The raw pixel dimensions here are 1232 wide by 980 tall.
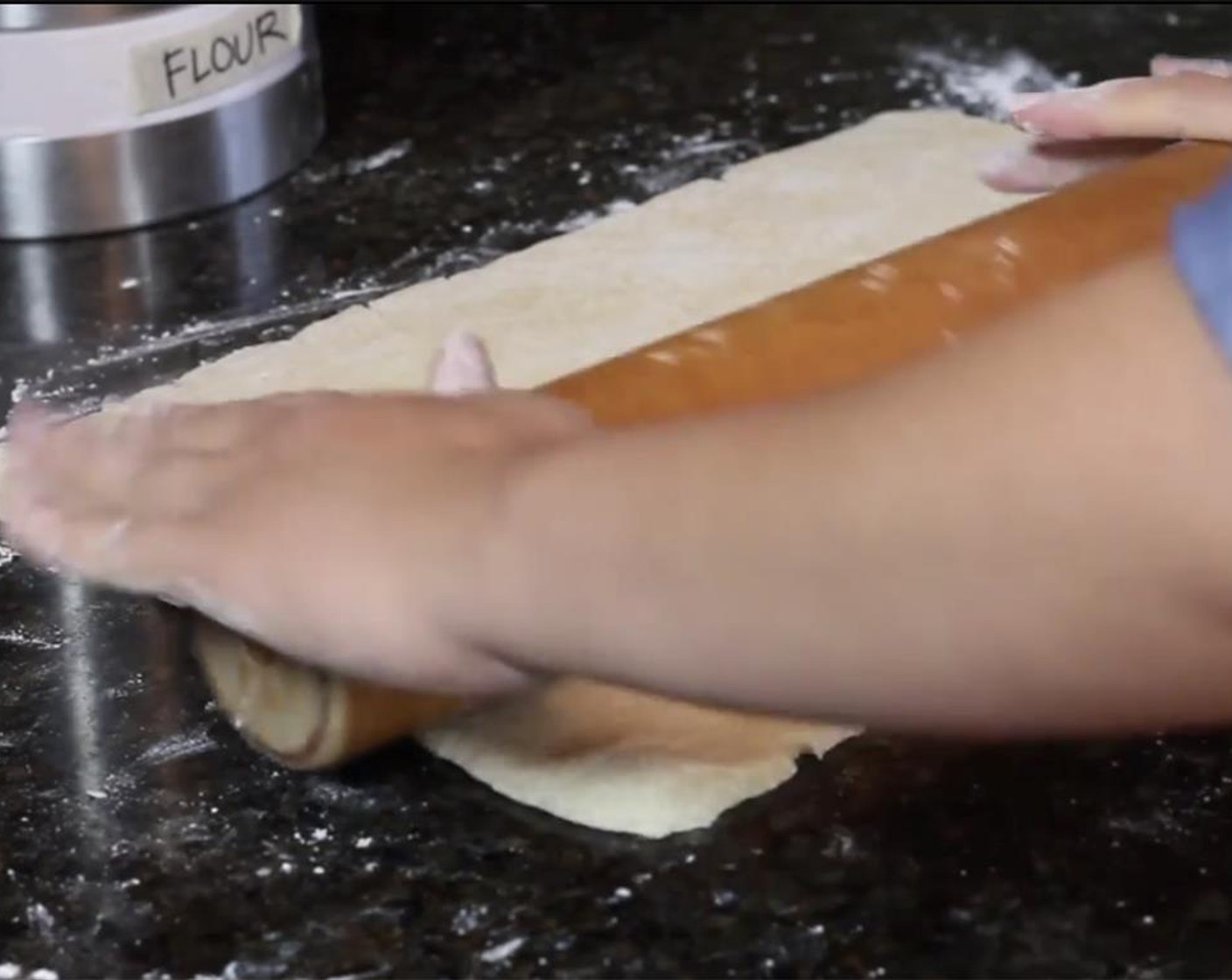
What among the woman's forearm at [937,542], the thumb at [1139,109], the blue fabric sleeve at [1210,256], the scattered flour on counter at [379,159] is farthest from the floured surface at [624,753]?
the scattered flour on counter at [379,159]

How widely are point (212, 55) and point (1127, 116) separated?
54 centimetres

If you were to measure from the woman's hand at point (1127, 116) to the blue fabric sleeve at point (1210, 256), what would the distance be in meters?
0.40

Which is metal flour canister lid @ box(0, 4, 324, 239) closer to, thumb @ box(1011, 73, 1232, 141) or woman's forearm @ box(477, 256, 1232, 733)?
thumb @ box(1011, 73, 1232, 141)

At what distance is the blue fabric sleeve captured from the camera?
0.59 meters

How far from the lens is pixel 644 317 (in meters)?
1.14

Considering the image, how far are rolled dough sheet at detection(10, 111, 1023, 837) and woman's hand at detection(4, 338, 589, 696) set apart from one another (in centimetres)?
10

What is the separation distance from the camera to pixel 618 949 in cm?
72

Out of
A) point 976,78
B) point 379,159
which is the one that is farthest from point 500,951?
point 976,78

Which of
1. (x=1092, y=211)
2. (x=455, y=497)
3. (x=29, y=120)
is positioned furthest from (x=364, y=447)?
(x=29, y=120)

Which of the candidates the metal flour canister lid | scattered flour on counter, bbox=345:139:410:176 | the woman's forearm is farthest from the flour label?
the woman's forearm

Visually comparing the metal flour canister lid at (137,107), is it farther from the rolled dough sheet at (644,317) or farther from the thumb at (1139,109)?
the thumb at (1139,109)

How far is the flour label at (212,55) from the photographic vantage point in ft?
3.91

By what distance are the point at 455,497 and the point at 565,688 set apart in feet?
0.52

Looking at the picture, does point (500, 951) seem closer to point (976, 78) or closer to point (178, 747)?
point (178, 747)
